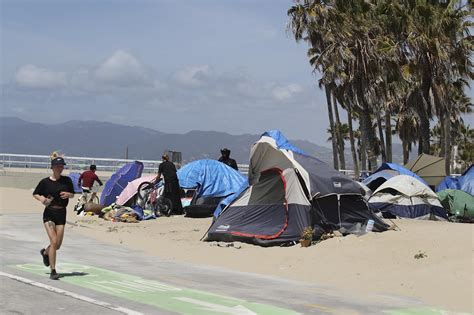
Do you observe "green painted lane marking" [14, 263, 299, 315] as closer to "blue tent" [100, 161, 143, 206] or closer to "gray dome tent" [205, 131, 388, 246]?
"gray dome tent" [205, 131, 388, 246]

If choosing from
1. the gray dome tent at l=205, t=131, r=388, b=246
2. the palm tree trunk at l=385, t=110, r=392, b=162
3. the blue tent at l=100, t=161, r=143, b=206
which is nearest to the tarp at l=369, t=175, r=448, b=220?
the gray dome tent at l=205, t=131, r=388, b=246

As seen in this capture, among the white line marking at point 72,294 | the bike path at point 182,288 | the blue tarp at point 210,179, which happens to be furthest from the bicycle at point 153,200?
the white line marking at point 72,294

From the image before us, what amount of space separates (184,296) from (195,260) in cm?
419

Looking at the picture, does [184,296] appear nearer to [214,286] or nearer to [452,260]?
[214,286]

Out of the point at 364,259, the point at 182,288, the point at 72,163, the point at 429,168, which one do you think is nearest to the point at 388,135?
the point at 429,168

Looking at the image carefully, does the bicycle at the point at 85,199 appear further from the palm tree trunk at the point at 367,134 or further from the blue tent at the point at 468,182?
the palm tree trunk at the point at 367,134

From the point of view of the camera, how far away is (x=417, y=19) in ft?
102

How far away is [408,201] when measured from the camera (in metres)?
19.5

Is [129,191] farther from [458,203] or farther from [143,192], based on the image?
[458,203]

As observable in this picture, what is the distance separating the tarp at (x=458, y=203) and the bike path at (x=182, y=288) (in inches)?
420

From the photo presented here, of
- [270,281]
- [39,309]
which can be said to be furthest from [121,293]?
[270,281]

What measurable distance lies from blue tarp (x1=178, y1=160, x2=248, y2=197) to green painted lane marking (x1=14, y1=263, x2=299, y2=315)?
1016 centimetres

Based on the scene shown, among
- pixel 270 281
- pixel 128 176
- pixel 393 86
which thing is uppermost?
pixel 393 86

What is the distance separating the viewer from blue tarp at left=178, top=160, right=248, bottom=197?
2123 cm
